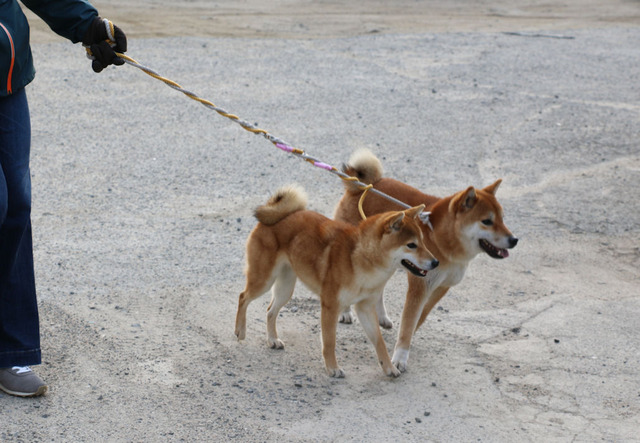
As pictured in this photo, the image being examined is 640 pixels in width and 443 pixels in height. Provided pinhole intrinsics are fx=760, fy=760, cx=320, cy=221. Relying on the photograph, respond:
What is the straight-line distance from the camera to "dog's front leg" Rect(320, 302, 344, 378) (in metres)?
4.75

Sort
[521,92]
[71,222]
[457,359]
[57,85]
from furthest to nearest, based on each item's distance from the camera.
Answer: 1. [521,92]
2. [57,85]
3. [71,222]
4. [457,359]

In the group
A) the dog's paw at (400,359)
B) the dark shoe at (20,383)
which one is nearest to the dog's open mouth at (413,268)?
the dog's paw at (400,359)

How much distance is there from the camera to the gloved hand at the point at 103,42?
4.21m

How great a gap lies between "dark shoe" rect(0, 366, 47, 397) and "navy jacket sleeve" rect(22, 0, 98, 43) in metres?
1.88

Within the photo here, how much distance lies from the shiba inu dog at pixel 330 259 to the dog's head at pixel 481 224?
1.11 ft

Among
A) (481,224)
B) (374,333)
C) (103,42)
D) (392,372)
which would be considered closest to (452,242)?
(481,224)

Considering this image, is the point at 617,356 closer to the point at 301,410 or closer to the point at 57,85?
the point at 301,410

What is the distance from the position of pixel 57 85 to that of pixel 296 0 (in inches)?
417

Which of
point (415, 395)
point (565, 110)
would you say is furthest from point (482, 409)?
point (565, 110)

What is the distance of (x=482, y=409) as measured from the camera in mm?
Answer: 4422

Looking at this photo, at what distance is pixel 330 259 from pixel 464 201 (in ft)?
3.07

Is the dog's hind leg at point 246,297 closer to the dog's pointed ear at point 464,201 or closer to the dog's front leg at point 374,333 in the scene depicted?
the dog's front leg at point 374,333

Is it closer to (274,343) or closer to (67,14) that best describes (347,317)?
(274,343)

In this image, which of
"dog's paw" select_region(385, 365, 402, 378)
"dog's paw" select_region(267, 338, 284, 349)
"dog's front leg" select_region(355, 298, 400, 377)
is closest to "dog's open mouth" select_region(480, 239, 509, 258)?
"dog's front leg" select_region(355, 298, 400, 377)
